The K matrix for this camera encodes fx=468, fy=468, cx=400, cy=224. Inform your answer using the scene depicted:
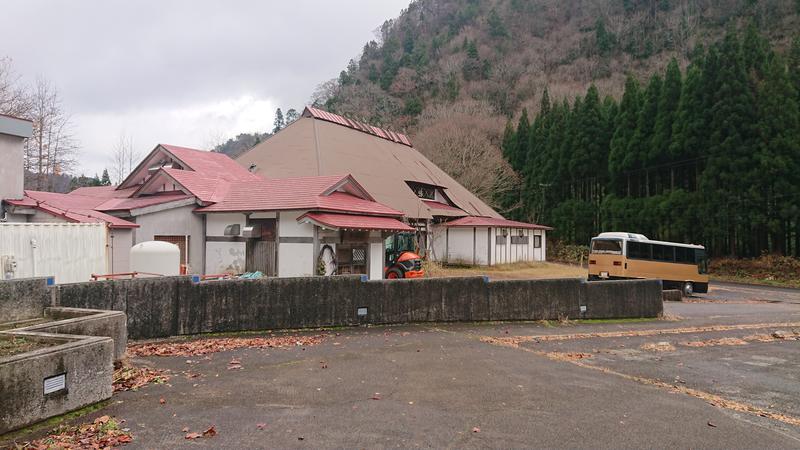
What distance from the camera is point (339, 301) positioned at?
34.8 feet

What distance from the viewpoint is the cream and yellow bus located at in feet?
67.9

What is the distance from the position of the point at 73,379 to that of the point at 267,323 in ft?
16.3

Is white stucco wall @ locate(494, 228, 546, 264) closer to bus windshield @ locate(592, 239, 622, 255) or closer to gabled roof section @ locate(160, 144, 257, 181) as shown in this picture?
bus windshield @ locate(592, 239, 622, 255)

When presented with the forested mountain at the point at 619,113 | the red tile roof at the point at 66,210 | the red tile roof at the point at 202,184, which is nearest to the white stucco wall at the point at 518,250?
the forested mountain at the point at 619,113

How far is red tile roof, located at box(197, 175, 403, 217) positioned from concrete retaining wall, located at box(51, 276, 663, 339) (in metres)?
4.84

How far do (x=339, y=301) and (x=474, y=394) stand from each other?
5122mm

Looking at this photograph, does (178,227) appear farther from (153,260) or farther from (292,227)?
(153,260)

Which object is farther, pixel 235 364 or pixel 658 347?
pixel 658 347

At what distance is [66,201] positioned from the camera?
16672mm

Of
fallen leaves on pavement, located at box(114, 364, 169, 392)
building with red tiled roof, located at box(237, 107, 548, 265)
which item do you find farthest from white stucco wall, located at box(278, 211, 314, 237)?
fallen leaves on pavement, located at box(114, 364, 169, 392)

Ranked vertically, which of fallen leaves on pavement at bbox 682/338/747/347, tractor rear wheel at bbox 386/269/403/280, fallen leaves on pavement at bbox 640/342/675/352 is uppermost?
tractor rear wheel at bbox 386/269/403/280

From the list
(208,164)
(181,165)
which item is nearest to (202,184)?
(181,165)

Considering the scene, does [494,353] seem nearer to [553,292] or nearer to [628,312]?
[553,292]

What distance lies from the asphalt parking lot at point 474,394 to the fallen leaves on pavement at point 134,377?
24 cm
